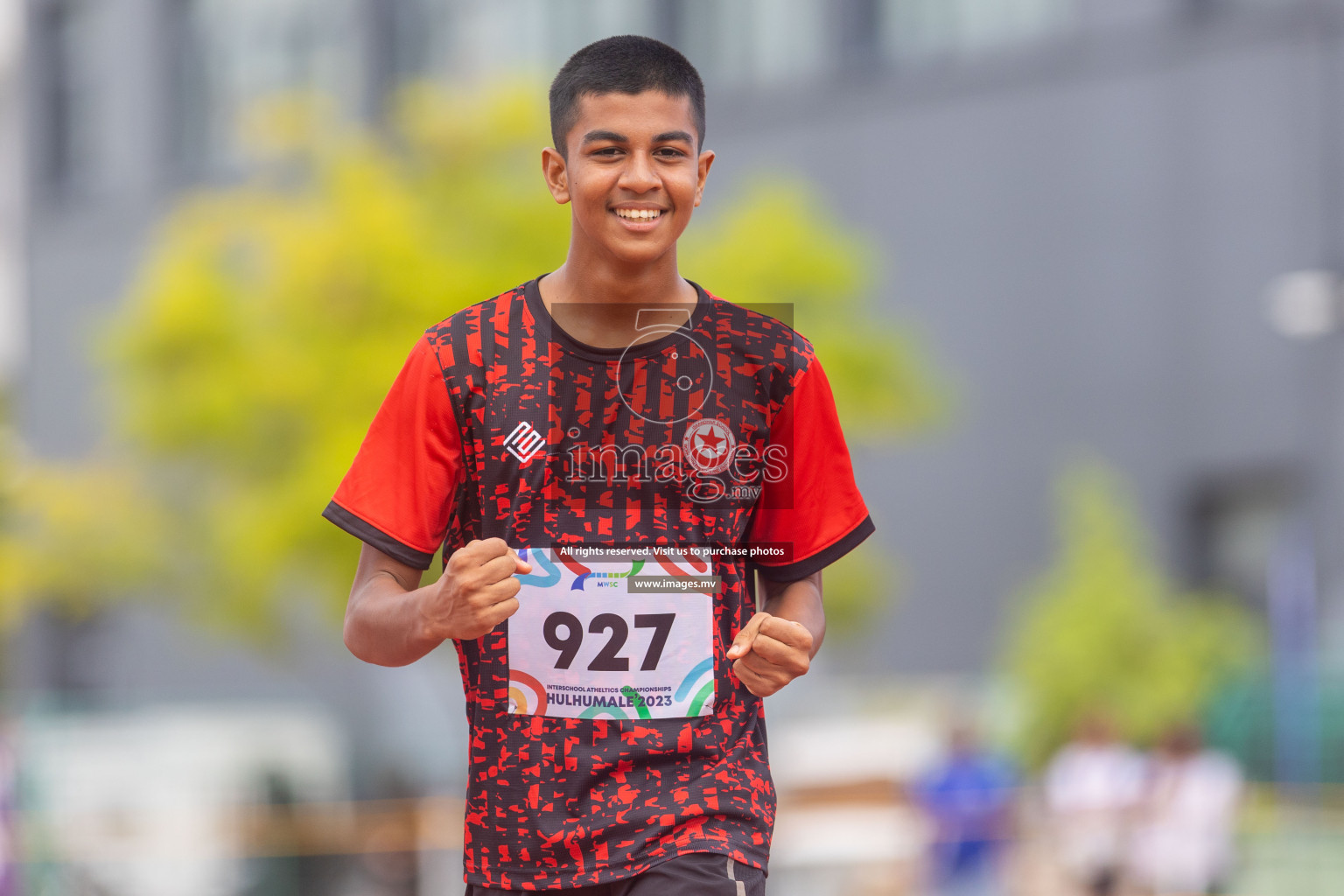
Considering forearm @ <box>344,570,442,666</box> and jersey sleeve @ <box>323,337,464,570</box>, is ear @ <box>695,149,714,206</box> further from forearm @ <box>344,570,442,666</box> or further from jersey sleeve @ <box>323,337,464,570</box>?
Answer: forearm @ <box>344,570,442,666</box>

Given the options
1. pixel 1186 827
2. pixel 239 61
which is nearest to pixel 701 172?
pixel 1186 827

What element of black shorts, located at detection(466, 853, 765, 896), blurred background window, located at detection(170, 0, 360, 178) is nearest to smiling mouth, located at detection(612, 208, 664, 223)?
black shorts, located at detection(466, 853, 765, 896)

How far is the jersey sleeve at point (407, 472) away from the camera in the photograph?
9.66ft

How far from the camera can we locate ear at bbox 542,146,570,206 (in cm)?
303

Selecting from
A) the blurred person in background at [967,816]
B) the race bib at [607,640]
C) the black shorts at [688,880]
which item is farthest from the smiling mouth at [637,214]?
the blurred person in background at [967,816]

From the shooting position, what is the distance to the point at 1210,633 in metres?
17.9

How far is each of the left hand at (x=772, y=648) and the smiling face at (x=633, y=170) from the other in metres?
0.64

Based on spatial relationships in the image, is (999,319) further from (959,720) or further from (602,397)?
(602,397)

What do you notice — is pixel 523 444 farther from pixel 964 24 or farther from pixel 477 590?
pixel 964 24

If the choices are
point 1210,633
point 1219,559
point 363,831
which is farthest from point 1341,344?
point 363,831

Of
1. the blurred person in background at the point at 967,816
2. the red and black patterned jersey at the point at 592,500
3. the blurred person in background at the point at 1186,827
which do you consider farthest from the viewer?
the blurred person in background at the point at 967,816

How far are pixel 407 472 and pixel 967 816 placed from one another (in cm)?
894

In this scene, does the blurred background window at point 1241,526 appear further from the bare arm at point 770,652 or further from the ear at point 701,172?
the bare arm at point 770,652

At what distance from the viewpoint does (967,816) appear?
11.3 m
